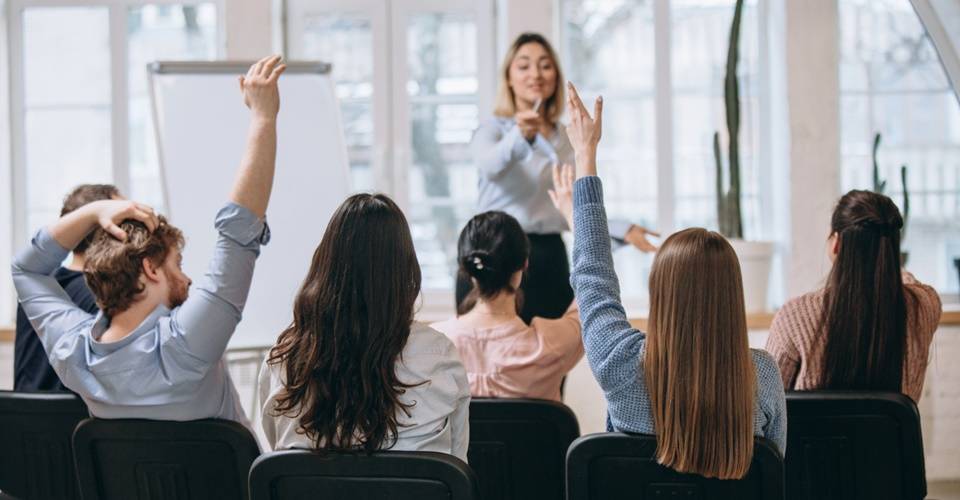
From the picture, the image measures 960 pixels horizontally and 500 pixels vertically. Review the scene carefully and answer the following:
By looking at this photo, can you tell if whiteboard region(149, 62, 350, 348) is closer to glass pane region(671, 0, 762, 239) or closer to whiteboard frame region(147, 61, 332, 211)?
whiteboard frame region(147, 61, 332, 211)

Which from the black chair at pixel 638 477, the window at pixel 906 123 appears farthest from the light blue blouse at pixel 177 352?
the window at pixel 906 123

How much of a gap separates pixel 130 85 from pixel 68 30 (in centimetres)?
43

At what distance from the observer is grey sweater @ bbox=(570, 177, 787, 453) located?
180cm

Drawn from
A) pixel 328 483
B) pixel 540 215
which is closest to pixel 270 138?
pixel 328 483

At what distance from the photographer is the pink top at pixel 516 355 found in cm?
250

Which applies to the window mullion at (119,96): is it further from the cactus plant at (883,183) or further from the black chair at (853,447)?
the black chair at (853,447)

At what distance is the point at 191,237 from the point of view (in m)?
3.97

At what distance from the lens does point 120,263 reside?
2.11 metres

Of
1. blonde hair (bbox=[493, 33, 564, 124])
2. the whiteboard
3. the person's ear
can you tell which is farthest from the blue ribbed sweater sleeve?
the whiteboard

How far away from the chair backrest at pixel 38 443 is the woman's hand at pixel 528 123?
1804 mm

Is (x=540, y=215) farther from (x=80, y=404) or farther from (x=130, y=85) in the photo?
(x=130, y=85)

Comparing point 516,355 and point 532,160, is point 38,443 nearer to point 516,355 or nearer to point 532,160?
point 516,355

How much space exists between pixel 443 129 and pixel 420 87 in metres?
0.23

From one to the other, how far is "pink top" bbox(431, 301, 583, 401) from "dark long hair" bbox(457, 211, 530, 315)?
11cm
